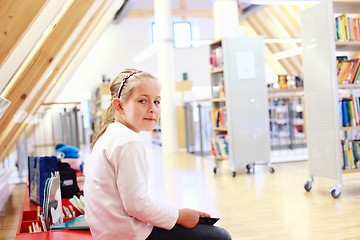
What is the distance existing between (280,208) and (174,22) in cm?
1230

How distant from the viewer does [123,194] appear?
1.46 metres

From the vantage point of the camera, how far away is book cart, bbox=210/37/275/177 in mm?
5480

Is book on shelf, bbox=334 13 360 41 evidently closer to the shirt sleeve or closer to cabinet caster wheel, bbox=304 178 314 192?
cabinet caster wheel, bbox=304 178 314 192

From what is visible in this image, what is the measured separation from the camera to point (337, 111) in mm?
3842

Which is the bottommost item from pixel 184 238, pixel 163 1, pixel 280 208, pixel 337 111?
pixel 280 208

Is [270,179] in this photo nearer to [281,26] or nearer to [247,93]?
[247,93]

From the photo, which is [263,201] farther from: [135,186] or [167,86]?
[167,86]

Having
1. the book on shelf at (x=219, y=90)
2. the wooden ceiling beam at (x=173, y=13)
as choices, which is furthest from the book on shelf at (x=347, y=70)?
the wooden ceiling beam at (x=173, y=13)

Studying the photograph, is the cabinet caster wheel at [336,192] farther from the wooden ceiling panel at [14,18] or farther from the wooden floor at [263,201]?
the wooden ceiling panel at [14,18]

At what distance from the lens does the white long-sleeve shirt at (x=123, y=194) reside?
1448 mm

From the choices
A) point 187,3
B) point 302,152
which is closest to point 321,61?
point 302,152

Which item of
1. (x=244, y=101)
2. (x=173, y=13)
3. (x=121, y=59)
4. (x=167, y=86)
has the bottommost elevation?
(x=244, y=101)

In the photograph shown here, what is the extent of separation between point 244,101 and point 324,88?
163cm

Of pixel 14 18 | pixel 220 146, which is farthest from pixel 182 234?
pixel 220 146
